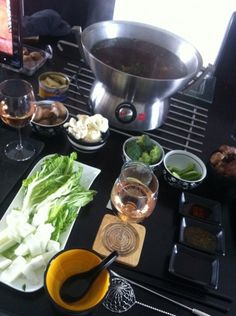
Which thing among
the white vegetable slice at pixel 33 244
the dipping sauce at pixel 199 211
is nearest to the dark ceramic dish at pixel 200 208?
the dipping sauce at pixel 199 211

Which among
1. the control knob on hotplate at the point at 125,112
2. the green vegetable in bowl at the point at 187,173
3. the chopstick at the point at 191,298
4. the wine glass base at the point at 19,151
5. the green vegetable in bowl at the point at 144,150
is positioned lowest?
the chopstick at the point at 191,298

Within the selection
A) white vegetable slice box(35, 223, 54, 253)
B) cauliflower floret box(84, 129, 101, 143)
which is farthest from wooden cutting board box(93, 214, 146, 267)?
cauliflower floret box(84, 129, 101, 143)

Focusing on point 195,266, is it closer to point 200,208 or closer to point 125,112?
point 200,208

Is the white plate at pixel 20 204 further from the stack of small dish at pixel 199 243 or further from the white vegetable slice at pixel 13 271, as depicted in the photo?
the stack of small dish at pixel 199 243

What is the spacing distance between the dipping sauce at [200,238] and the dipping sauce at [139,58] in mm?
424

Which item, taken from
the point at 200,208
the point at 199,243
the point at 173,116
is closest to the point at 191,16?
the point at 173,116

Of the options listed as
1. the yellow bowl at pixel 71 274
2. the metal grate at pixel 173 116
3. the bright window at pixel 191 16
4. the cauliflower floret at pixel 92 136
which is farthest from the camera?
the bright window at pixel 191 16

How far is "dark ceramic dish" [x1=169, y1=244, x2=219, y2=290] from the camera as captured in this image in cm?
68

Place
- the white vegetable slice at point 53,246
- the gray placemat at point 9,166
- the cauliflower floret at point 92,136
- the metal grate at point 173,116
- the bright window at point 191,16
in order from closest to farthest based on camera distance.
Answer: the white vegetable slice at point 53,246 < the gray placemat at point 9,166 < the cauliflower floret at point 92,136 < the metal grate at point 173,116 < the bright window at point 191,16

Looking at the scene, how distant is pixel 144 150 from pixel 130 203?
24cm

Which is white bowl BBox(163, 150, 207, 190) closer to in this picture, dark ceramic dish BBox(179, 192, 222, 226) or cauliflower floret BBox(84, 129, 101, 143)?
dark ceramic dish BBox(179, 192, 222, 226)

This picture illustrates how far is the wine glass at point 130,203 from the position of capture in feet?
2.23

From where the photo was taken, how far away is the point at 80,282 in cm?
60

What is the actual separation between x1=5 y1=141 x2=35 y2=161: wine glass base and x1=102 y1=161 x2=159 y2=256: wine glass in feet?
0.89
